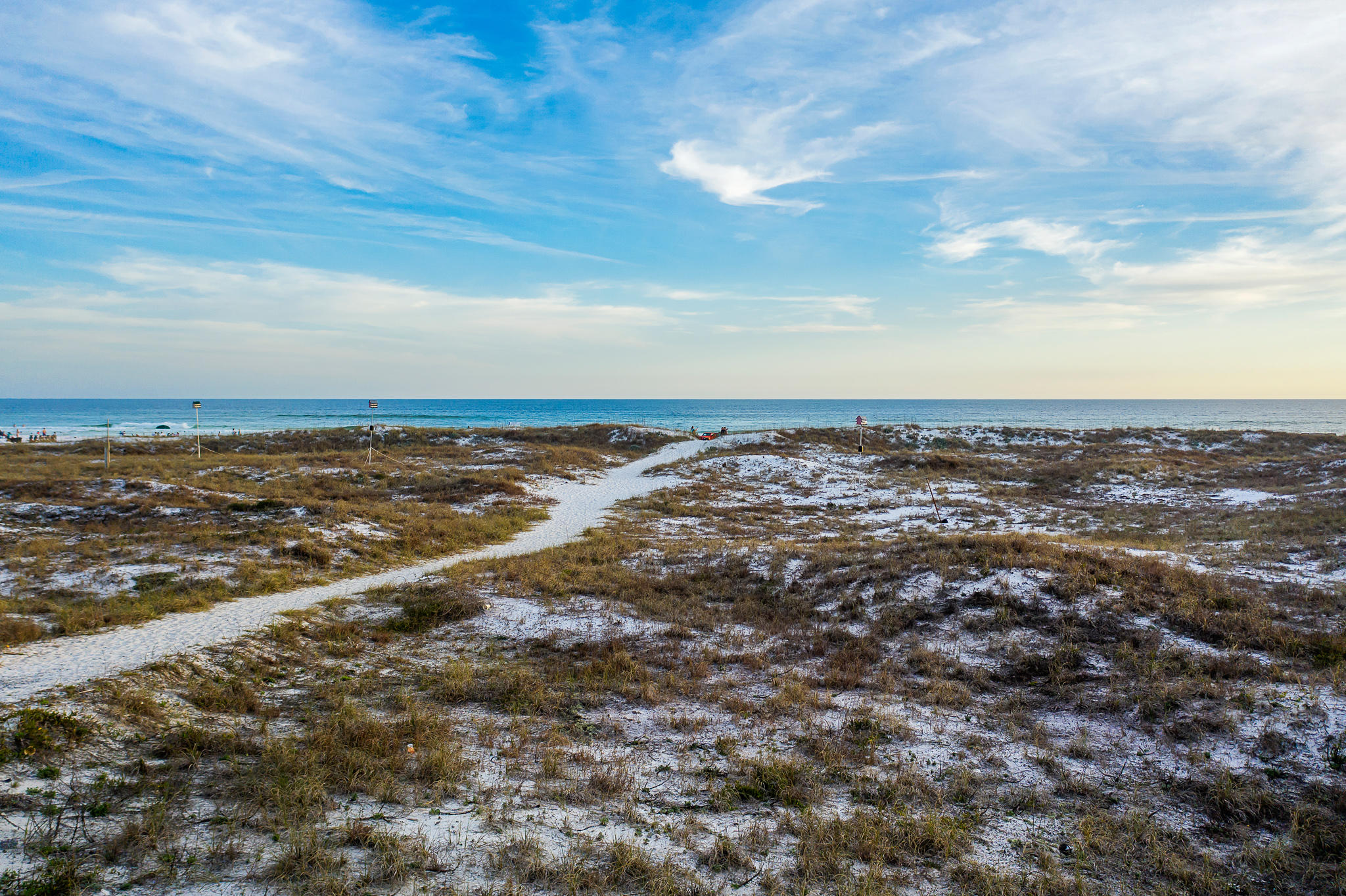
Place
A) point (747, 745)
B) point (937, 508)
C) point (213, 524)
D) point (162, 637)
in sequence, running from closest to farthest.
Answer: point (747, 745), point (162, 637), point (213, 524), point (937, 508)

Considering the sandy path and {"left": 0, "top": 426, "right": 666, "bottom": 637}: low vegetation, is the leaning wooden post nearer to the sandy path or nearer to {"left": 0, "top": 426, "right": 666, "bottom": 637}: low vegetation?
the sandy path

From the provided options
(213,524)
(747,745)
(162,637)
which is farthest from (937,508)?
(213,524)

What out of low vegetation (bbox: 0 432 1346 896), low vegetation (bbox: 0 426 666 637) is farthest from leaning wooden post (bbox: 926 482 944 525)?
low vegetation (bbox: 0 426 666 637)

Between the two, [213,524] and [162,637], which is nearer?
[162,637]

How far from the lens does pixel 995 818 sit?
5871 millimetres

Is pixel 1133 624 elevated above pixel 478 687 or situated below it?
above

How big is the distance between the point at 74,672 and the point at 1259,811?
15.1 meters

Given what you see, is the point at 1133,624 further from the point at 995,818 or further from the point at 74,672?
the point at 74,672

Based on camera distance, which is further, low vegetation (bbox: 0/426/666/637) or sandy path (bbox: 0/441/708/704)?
low vegetation (bbox: 0/426/666/637)

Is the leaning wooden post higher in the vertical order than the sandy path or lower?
higher

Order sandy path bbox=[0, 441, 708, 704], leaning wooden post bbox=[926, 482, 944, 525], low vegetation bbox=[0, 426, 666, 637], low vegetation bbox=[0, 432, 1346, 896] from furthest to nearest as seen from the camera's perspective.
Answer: leaning wooden post bbox=[926, 482, 944, 525]
low vegetation bbox=[0, 426, 666, 637]
sandy path bbox=[0, 441, 708, 704]
low vegetation bbox=[0, 432, 1346, 896]

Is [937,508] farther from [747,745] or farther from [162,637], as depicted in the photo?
[162,637]

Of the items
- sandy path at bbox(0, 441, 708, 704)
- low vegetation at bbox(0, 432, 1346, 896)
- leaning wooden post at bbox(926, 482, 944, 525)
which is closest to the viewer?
low vegetation at bbox(0, 432, 1346, 896)

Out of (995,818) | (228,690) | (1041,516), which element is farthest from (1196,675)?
(1041,516)
